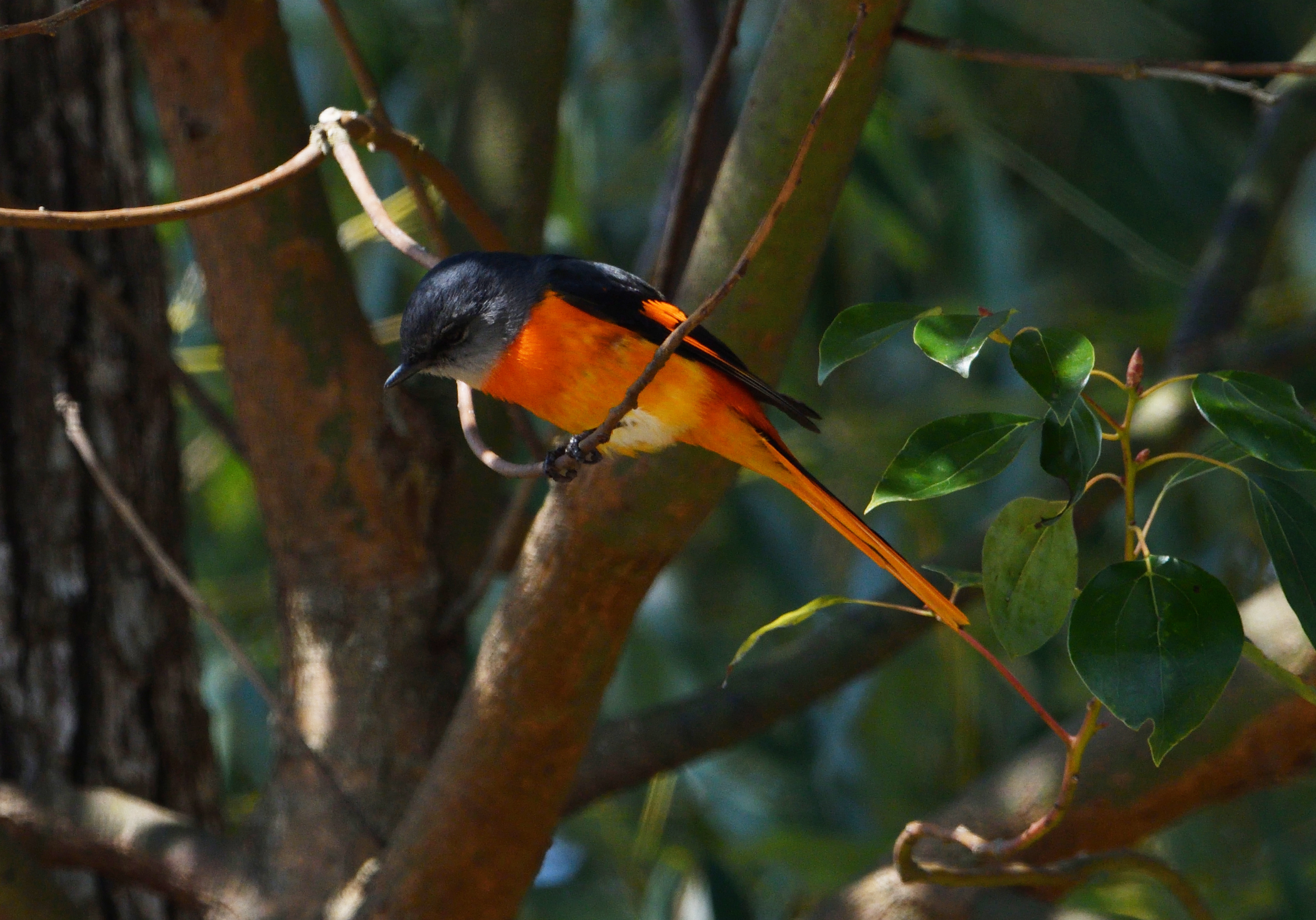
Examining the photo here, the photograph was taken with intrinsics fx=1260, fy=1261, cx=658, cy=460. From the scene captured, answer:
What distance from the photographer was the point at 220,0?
2.69 meters

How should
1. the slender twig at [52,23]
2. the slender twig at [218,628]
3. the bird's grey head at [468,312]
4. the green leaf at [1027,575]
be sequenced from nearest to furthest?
the green leaf at [1027,575], the slender twig at [52,23], the bird's grey head at [468,312], the slender twig at [218,628]

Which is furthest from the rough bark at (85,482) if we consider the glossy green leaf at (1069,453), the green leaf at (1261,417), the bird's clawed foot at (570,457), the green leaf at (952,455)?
the green leaf at (1261,417)

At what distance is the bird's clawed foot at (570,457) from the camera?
2160 mm

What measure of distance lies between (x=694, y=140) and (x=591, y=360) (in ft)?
1.95

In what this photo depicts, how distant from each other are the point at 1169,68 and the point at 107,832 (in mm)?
2620

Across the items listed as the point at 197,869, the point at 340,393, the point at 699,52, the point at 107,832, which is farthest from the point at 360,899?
the point at 699,52

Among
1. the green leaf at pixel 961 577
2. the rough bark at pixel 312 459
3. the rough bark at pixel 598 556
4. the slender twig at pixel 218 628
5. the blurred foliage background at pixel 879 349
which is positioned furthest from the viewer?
the blurred foliage background at pixel 879 349

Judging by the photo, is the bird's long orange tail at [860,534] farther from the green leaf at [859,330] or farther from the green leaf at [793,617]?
the green leaf at [859,330]

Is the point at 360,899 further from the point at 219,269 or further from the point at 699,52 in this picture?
the point at 699,52

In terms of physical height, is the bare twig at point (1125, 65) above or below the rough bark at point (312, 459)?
above

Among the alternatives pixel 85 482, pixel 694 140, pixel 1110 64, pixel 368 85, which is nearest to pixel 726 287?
pixel 1110 64

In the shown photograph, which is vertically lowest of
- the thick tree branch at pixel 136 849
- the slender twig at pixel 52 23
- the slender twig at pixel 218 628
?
the thick tree branch at pixel 136 849

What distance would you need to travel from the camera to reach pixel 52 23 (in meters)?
1.83

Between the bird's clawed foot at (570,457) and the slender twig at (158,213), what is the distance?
2.02ft
